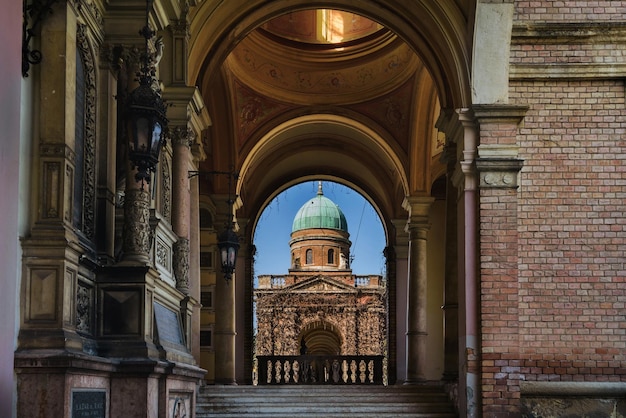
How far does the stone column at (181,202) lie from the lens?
13672 mm

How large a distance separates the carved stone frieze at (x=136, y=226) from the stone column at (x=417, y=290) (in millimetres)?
12728

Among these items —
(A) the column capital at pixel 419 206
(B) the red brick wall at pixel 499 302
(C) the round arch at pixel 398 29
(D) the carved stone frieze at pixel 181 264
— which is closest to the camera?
(B) the red brick wall at pixel 499 302

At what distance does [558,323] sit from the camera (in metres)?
13.0

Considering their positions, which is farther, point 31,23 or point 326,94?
point 326,94

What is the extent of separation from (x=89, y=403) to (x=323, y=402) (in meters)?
7.70

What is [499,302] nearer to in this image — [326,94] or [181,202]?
[181,202]

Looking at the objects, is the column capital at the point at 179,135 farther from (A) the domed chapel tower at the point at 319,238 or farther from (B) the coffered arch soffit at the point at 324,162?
(A) the domed chapel tower at the point at 319,238

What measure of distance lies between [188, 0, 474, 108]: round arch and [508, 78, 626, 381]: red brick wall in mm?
1300

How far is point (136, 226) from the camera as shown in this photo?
10328mm

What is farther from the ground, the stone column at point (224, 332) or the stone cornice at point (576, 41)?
the stone cornice at point (576, 41)

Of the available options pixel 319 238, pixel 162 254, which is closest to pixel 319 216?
pixel 319 238

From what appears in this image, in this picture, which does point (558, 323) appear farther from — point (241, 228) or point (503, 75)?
point (241, 228)

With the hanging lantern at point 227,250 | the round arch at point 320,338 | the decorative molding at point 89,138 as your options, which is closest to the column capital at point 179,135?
the hanging lantern at point 227,250

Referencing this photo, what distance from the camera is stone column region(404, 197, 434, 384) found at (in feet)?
73.6
